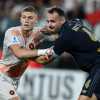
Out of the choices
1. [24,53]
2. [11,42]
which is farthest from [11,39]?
[24,53]

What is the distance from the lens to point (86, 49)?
9977mm

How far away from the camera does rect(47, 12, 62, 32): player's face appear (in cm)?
1005

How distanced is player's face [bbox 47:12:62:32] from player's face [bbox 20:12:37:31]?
0.87 ft

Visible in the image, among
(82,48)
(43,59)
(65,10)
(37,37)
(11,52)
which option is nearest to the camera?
(82,48)

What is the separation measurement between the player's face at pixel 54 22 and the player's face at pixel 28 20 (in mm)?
265

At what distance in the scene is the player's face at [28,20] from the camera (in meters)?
10.2

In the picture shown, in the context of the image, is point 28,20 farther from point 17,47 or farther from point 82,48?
point 82,48

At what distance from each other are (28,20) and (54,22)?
417 mm

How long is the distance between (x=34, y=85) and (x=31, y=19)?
4354 millimetres

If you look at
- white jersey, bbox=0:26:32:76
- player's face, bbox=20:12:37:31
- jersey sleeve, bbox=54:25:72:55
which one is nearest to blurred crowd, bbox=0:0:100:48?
white jersey, bbox=0:26:32:76

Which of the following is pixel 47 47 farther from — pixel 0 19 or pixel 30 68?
pixel 0 19

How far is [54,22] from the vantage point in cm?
1006

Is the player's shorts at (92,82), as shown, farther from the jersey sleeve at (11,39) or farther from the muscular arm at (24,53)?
the jersey sleeve at (11,39)

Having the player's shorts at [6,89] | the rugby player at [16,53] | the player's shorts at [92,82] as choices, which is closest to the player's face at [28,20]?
the rugby player at [16,53]
